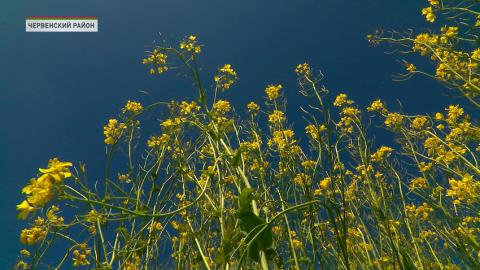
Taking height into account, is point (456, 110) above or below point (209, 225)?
above

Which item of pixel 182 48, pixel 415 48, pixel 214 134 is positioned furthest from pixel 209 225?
pixel 415 48

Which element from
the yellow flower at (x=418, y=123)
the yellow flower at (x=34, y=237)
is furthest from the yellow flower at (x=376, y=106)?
the yellow flower at (x=34, y=237)

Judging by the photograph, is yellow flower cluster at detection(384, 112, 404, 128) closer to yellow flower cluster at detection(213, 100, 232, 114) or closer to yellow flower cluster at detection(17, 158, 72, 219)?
yellow flower cluster at detection(213, 100, 232, 114)

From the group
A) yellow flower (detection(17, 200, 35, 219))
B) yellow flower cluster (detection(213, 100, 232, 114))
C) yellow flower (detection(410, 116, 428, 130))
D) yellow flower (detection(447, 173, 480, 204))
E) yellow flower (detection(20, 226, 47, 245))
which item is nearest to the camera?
yellow flower (detection(17, 200, 35, 219))

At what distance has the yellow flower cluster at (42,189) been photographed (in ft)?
2.93

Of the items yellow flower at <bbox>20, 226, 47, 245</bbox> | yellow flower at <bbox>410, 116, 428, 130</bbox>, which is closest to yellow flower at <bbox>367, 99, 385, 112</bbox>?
yellow flower at <bbox>410, 116, 428, 130</bbox>

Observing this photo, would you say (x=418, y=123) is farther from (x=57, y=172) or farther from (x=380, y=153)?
(x=57, y=172)

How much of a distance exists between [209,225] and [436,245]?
173cm

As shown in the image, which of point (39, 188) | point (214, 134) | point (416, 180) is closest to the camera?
point (39, 188)

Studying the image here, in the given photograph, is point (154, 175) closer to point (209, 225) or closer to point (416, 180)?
point (209, 225)

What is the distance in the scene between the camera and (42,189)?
0.91 meters

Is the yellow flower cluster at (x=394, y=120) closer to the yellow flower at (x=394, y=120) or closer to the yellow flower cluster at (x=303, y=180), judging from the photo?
the yellow flower at (x=394, y=120)

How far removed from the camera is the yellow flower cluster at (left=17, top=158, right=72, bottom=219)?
2.93 feet

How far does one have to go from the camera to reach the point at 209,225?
2.23 metres
